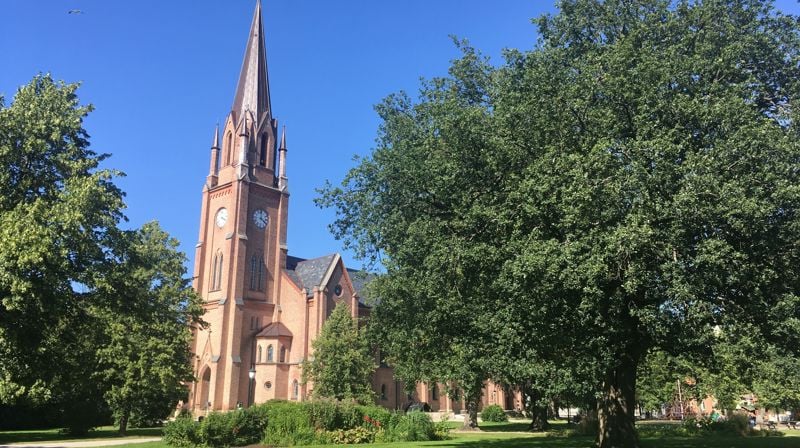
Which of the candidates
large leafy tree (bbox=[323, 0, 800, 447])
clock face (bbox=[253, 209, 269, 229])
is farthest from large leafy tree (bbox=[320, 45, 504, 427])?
clock face (bbox=[253, 209, 269, 229])

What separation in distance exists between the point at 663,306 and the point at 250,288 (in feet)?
163

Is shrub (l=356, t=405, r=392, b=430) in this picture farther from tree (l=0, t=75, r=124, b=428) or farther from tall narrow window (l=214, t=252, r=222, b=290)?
tall narrow window (l=214, t=252, r=222, b=290)

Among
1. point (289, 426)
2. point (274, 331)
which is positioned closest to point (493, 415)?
point (274, 331)

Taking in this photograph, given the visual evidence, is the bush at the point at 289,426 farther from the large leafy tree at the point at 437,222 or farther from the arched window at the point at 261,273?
the arched window at the point at 261,273

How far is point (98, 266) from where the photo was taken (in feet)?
63.8

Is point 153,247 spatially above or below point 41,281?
above

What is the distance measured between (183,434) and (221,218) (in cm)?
4255

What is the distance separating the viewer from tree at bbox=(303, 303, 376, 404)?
162ft

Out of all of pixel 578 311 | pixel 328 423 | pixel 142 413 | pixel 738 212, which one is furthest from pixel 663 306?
pixel 142 413

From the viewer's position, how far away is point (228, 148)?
63.8m

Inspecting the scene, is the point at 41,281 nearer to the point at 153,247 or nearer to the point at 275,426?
the point at 275,426

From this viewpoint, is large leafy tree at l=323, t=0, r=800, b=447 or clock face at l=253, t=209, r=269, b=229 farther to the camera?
clock face at l=253, t=209, r=269, b=229

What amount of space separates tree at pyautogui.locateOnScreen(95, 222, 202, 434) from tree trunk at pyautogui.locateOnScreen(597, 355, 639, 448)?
20.6m

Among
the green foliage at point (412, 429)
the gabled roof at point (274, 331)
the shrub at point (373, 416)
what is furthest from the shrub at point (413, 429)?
the gabled roof at point (274, 331)
